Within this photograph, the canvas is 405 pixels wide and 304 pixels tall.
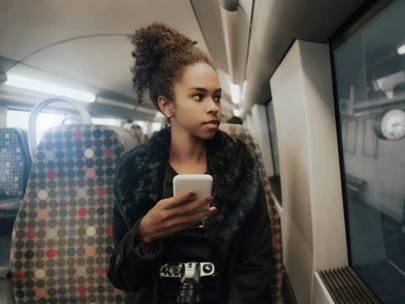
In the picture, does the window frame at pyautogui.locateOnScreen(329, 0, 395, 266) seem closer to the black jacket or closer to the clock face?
the clock face

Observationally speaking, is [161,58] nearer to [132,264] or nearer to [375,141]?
[132,264]

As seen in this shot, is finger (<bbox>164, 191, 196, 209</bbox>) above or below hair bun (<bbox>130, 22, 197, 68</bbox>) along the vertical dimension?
below

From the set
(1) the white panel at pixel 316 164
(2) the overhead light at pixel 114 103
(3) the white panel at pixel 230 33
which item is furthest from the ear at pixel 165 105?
(2) the overhead light at pixel 114 103

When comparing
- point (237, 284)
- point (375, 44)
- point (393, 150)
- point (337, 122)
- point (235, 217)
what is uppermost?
point (375, 44)

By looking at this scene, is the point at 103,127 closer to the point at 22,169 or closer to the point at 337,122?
the point at 337,122

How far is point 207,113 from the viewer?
866 mm

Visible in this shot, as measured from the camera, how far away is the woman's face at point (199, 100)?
34.2 inches

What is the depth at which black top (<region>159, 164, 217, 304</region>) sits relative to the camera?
0.93 m

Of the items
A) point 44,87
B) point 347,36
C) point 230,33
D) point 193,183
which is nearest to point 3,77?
point 44,87

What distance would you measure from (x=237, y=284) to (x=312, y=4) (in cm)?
112

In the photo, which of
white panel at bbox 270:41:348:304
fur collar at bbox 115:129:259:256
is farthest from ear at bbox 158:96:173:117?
white panel at bbox 270:41:348:304

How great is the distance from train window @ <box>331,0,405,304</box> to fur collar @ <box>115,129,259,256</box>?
61 cm

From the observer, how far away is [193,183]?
0.69 m

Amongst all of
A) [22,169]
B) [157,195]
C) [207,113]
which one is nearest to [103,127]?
[157,195]
